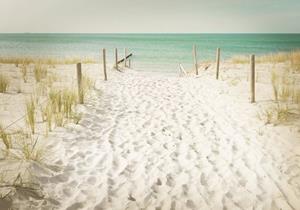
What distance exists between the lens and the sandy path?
Result: 379 cm

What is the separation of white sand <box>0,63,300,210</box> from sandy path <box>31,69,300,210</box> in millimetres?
14

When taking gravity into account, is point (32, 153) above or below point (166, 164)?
above

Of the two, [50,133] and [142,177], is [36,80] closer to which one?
[50,133]

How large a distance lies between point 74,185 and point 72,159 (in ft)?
2.55

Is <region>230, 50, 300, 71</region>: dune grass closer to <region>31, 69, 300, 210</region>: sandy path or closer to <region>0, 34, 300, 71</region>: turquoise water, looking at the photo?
<region>0, 34, 300, 71</region>: turquoise water

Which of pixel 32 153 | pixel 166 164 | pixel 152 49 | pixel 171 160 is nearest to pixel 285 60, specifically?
pixel 171 160

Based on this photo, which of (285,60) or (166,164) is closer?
(166,164)

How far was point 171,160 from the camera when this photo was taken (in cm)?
489

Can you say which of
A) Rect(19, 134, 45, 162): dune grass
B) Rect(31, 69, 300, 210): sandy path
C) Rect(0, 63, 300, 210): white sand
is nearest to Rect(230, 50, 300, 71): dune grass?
Rect(0, 63, 300, 210): white sand

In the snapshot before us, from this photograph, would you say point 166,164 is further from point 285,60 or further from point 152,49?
point 152,49

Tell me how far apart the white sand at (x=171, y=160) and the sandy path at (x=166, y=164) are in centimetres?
1

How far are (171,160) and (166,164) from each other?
18cm

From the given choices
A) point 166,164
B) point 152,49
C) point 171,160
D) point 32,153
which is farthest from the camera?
point 152,49

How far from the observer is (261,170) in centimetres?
462
